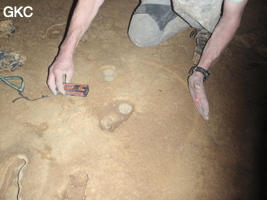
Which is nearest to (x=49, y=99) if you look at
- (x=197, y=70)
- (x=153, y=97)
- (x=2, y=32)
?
(x=153, y=97)

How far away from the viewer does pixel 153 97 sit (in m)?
1.46

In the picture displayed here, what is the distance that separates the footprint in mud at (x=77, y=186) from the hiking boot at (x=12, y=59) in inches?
45.1

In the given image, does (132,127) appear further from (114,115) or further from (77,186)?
(77,186)

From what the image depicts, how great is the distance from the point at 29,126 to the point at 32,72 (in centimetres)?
54

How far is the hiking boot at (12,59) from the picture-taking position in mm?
1582

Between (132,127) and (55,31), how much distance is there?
4.57 ft

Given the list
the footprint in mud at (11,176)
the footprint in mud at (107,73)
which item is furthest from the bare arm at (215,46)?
the footprint in mud at (11,176)

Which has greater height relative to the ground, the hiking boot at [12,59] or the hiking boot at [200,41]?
the hiking boot at [200,41]

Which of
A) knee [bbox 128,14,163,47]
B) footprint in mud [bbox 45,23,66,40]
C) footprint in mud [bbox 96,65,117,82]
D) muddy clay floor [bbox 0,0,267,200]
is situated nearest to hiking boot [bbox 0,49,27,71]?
muddy clay floor [bbox 0,0,267,200]

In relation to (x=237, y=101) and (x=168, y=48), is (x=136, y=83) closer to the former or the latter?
(x=168, y=48)

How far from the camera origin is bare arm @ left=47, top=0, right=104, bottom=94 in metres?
1.25

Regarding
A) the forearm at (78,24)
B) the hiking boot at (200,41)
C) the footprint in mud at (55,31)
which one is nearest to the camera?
the forearm at (78,24)

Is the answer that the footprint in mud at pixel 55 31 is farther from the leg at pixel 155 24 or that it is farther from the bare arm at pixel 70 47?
the leg at pixel 155 24

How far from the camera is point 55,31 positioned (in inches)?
74.9
